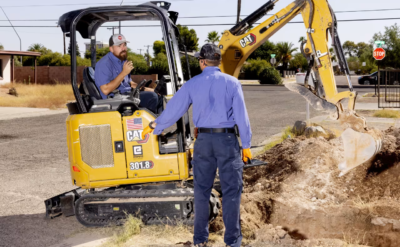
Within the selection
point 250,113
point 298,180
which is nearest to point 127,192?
point 298,180

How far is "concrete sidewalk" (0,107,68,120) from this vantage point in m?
20.5

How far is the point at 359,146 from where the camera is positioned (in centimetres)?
671

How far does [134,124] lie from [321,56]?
2922mm

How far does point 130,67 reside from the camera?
574cm

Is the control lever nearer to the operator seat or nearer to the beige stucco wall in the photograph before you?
the operator seat

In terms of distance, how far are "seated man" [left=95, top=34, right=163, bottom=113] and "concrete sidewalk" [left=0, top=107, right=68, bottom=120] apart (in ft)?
50.0

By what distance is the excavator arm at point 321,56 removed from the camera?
22.0ft

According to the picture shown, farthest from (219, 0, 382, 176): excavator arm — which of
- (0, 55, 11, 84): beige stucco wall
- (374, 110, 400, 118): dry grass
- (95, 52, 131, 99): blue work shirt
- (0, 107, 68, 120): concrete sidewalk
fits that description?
(0, 55, 11, 84): beige stucco wall

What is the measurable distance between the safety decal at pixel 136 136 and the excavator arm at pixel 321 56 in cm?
226

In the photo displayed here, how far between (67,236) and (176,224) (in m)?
1.35

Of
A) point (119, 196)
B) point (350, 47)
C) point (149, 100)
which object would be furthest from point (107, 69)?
point (350, 47)

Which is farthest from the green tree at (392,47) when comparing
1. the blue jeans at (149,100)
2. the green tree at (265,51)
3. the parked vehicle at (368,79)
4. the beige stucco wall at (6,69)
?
the blue jeans at (149,100)

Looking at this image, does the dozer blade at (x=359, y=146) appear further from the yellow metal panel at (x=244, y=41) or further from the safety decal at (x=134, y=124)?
the safety decal at (x=134, y=124)

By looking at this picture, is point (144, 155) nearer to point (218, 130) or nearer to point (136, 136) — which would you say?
point (136, 136)
